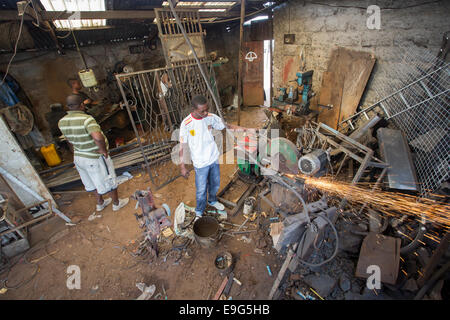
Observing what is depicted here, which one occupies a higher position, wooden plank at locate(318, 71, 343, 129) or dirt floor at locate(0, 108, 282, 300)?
wooden plank at locate(318, 71, 343, 129)

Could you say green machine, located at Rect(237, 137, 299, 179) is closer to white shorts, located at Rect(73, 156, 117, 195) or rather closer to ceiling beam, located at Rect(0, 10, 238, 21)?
white shorts, located at Rect(73, 156, 117, 195)

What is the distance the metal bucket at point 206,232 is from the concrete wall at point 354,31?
5.03 metres

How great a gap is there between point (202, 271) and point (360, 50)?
622 centimetres

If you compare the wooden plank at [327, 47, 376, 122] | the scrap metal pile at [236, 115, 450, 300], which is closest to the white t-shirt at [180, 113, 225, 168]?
the scrap metal pile at [236, 115, 450, 300]

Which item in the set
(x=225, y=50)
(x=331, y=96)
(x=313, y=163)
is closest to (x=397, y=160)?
(x=313, y=163)

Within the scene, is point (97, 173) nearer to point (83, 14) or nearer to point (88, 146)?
point (88, 146)

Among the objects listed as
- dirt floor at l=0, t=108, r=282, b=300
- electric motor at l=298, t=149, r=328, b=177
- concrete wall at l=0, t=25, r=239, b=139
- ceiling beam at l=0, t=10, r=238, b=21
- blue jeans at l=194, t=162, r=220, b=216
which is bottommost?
dirt floor at l=0, t=108, r=282, b=300

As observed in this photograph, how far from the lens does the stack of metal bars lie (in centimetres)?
340

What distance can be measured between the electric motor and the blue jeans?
157 cm

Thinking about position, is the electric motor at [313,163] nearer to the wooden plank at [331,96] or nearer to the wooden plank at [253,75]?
the wooden plank at [331,96]

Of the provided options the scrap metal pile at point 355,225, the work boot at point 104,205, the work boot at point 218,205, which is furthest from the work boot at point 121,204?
the scrap metal pile at point 355,225

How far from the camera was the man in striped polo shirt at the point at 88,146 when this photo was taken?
362cm

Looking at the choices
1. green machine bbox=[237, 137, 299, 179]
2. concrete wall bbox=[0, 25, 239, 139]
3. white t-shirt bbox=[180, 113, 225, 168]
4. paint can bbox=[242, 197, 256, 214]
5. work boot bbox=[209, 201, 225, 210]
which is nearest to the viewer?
white t-shirt bbox=[180, 113, 225, 168]

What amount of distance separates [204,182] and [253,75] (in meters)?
7.35
